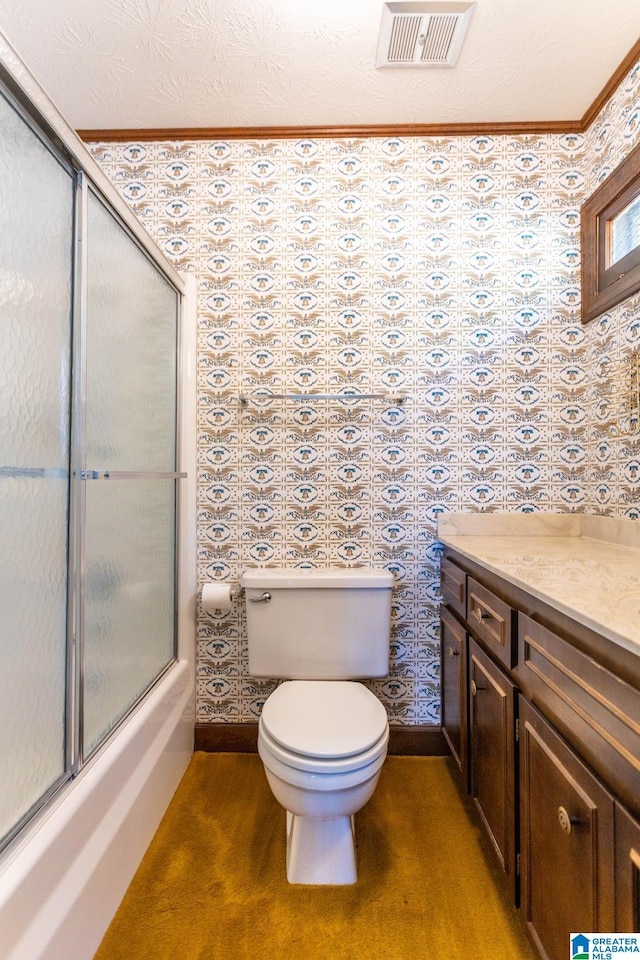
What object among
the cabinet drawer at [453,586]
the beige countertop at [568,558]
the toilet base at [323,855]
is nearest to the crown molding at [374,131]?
the beige countertop at [568,558]

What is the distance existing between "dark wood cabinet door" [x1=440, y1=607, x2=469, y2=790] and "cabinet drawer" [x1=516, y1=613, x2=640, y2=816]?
0.48 metres

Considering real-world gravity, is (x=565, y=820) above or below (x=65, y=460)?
below

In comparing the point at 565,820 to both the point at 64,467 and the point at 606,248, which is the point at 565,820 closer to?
the point at 64,467

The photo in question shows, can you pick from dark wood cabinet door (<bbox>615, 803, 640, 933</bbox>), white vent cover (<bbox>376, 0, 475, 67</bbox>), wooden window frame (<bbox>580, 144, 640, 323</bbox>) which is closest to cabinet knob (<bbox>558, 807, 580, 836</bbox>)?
dark wood cabinet door (<bbox>615, 803, 640, 933</bbox>)

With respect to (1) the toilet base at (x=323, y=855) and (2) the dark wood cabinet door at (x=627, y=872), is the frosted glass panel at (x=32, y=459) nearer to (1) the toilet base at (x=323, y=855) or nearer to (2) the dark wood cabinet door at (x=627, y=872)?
(1) the toilet base at (x=323, y=855)

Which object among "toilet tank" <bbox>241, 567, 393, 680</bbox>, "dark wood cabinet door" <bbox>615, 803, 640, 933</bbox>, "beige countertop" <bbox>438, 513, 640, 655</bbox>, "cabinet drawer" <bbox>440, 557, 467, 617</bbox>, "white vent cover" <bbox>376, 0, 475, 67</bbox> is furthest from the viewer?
"toilet tank" <bbox>241, 567, 393, 680</bbox>

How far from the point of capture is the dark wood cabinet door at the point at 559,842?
73 cm

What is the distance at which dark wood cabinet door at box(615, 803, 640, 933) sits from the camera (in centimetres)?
65

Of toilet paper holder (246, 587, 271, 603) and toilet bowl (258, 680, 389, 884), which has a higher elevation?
toilet paper holder (246, 587, 271, 603)

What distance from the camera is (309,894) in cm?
122

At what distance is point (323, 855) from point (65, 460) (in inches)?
48.3

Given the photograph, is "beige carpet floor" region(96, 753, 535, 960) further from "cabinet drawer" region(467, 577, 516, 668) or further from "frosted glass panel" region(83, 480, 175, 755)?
"cabinet drawer" region(467, 577, 516, 668)

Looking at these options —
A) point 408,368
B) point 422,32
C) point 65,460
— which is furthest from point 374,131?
point 65,460

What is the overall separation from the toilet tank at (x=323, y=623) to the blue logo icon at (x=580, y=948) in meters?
0.88
